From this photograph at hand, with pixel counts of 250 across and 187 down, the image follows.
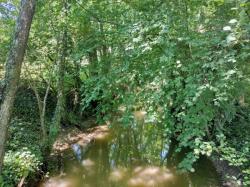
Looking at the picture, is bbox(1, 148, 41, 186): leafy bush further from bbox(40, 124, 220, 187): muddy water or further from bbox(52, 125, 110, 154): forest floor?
bbox(52, 125, 110, 154): forest floor

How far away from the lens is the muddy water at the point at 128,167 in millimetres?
7047

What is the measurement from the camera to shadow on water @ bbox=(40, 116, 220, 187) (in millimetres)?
7051

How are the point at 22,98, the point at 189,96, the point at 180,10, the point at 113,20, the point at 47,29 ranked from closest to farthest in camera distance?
the point at 189,96 < the point at 180,10 < the point at 113,20 < the point at 47,29 < the point at 22,98

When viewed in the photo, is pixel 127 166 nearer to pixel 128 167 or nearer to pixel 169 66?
pixel 128 167

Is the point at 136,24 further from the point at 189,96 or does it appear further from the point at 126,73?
the point at 189,96

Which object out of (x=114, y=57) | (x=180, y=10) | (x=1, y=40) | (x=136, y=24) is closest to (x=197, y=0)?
(x=180, y=10)

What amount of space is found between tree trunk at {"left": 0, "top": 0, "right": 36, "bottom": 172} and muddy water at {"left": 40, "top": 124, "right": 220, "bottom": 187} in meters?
2.88

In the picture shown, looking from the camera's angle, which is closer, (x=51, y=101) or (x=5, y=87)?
(x=5, y=87)

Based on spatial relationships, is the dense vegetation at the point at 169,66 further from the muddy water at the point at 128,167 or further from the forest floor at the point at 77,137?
the forest floor at the point at 77,137

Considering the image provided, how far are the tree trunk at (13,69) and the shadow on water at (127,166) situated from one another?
2.88 meters

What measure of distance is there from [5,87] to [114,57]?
1856mm

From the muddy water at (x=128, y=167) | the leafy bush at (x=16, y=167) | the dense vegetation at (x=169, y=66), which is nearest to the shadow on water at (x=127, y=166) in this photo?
the muddy water at (x=128, y=167)

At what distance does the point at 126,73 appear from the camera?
4617 millimetres

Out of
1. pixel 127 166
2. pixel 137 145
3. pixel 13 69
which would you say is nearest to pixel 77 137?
pixel 137 145
